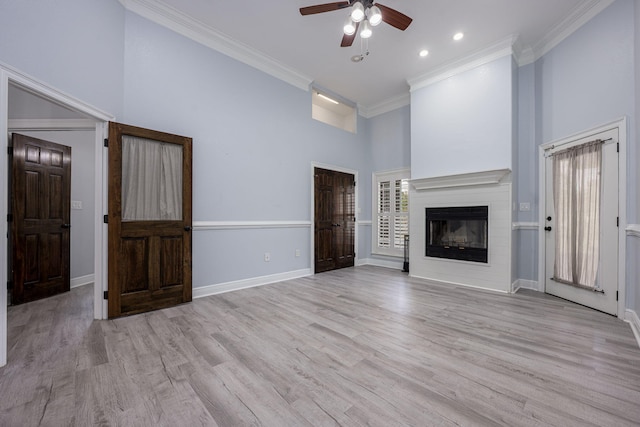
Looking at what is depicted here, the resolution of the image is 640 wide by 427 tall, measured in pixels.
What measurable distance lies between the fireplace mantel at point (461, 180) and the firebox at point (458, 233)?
0.38 metres

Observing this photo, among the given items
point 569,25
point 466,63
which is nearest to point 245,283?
point 466,63

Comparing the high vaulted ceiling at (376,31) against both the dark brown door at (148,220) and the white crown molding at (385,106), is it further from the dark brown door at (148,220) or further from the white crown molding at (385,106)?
the dark brown door at (148,220)

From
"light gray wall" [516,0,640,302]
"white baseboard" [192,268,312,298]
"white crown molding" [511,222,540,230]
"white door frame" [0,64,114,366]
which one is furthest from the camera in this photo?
"white crown molding" [511,222,540,230]

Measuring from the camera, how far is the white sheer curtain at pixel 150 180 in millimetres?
2748

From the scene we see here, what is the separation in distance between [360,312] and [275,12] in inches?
146

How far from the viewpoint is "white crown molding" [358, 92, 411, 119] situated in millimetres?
5289

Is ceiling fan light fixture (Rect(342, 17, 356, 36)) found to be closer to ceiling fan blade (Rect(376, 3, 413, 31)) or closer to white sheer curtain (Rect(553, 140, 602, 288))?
ceiling fan blade (Rect(376, 3, 413, 31))

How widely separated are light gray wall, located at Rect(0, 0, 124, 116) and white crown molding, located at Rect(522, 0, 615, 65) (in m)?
5.33

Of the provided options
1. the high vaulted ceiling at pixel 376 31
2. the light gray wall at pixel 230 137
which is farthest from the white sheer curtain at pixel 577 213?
the light gray wall at pixel 230 137

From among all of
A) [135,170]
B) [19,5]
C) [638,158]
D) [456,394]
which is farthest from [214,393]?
[638,158]

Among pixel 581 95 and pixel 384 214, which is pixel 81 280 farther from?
pixel 581 95

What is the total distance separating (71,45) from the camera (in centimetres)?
226

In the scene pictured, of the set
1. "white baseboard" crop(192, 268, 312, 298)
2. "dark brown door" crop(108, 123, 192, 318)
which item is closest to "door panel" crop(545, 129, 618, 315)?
"white baseboard" crop(192, 268, 312, 298)

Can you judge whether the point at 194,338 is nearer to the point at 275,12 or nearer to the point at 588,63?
the point at 275,12
